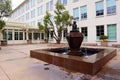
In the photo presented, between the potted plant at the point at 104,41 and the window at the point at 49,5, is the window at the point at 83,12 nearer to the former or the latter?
the potted plant at the point at 104,41

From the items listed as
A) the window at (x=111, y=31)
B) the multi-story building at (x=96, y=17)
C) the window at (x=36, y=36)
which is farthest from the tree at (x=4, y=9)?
the window at (x=36, y=36)

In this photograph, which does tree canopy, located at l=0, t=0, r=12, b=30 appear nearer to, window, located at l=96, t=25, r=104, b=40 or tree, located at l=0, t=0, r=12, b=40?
tree, located at l=0, t=0, r=12, b=40

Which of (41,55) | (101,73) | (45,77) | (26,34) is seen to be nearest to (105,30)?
(41,55)

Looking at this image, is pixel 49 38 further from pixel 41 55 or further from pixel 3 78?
pixel 3 78

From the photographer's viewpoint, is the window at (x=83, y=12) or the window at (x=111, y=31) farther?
the window at (x=83, y=12)

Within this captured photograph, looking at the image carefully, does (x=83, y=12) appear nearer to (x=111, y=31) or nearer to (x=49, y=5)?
(x=111, y=31)

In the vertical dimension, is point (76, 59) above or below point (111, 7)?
below

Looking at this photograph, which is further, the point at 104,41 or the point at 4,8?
the point at 104,41

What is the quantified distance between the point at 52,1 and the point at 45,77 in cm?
2549

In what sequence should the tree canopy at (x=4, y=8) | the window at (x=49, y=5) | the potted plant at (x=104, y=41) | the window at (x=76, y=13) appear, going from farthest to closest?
1. the window at (x=49, y=5)
2. the window at (x=76, y=13)
3. the potted plant at (x=104, y=41)
4. the tree canopy at (x=4, y=8)

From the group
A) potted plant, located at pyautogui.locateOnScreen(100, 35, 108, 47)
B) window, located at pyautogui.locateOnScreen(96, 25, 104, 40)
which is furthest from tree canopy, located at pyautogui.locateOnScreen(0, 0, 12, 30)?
potted plant, located at pyautogui.locateOnScreen(100, 35, 108, 47)

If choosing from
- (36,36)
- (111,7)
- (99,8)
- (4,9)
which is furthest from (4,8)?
(36,36)

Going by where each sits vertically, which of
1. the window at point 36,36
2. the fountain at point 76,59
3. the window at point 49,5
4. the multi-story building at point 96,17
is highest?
the window at point 49,5

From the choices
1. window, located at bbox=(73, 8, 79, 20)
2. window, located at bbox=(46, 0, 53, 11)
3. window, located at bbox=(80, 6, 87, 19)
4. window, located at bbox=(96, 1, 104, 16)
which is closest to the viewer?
window, located at bbox=(96, 1, 104, 16)
